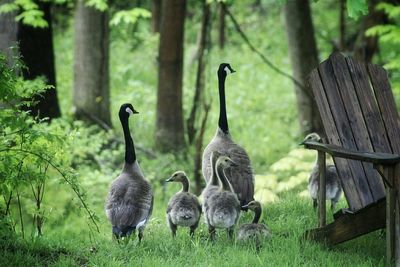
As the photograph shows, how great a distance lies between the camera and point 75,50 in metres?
17.6

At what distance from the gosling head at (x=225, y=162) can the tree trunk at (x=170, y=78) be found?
7.86 meters

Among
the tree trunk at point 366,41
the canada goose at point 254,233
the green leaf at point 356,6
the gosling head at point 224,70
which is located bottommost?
the canada goose at point 254,233

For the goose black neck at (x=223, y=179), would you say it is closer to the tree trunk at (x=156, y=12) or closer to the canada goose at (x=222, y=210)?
the canada goose at (x=222, y=210)

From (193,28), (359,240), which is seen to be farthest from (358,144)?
(193,28)

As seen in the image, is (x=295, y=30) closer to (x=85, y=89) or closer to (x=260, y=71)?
(x=85, y=89)

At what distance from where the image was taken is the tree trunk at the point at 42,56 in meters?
14.5

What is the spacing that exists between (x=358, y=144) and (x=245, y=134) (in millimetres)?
11289

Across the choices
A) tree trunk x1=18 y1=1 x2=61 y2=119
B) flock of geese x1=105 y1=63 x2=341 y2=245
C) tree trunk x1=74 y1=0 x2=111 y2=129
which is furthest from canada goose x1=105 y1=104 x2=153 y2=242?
tree trunk x1=74 y1=0 x2=111 y2=129

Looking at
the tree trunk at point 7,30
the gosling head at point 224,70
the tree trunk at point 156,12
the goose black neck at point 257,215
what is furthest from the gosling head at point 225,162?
the tree trunk at point 156,12

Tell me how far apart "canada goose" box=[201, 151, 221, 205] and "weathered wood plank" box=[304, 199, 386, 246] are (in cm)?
147

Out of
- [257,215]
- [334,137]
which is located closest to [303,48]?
[334,137]

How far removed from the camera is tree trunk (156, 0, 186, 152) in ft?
53.7

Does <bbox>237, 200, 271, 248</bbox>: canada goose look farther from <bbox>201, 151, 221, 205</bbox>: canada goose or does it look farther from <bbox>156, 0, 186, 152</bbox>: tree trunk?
<bbox>156, 0, 186, 152</bbox>: tree trunk

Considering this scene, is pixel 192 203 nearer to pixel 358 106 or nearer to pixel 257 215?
pixel 257 215
